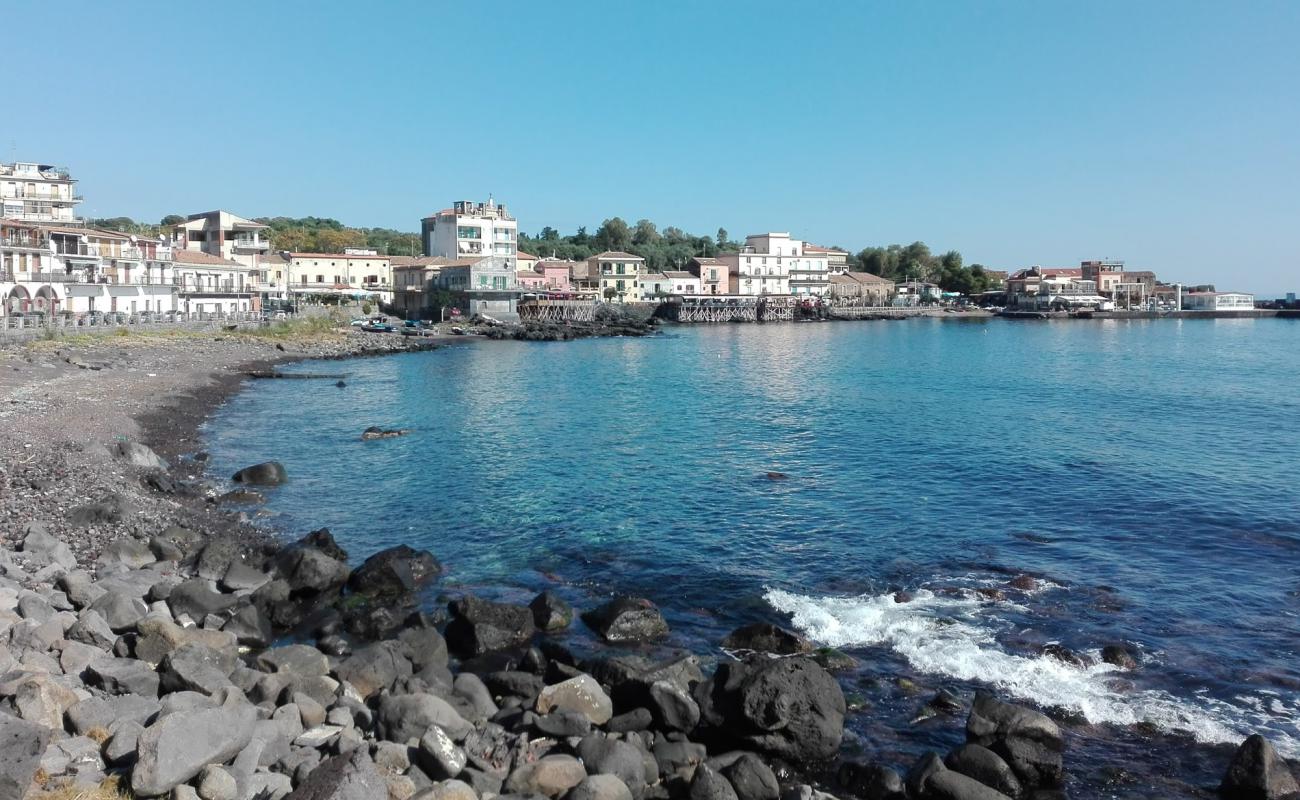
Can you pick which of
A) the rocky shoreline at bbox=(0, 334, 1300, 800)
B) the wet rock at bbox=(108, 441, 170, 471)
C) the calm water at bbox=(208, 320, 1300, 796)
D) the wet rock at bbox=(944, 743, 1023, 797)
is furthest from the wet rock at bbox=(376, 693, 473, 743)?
the wet rock at bbox=(108, 441, 170, 471)

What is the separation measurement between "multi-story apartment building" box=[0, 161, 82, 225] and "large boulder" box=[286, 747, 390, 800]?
274ft

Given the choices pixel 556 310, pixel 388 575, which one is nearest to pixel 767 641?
pixel 388 575

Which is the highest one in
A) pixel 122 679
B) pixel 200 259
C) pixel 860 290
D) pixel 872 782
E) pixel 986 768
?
pixel 860 290

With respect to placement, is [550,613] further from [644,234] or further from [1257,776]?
[644,234]

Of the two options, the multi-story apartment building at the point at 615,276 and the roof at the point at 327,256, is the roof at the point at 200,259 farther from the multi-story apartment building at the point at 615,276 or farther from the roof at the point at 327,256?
the multi-story apartment building at the point at 615,276

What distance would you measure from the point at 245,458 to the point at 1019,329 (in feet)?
346

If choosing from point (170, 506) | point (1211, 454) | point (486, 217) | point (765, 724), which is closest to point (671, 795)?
point (765, 724)

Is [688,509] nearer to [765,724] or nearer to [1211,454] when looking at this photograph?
[765,724]

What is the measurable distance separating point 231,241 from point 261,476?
7750 centimetres

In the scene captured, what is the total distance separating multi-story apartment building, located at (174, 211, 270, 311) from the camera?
3649 inches

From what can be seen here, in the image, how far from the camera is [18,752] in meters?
7.96

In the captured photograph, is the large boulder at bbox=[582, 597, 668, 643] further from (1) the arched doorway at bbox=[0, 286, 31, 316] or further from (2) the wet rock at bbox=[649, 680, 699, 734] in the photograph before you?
(1) the arched doorway at bbox=[0, 286, 31, 316]

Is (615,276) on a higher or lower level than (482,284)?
higher

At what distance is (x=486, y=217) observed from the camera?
104 m
